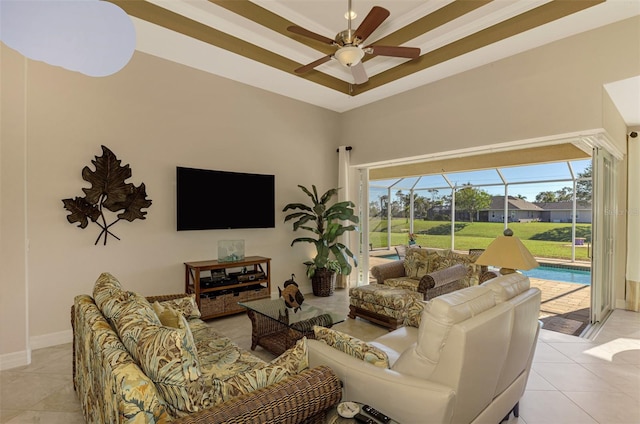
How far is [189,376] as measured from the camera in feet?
3.94

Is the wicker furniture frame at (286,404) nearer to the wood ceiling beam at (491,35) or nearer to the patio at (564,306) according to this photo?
the patio at (564,306)

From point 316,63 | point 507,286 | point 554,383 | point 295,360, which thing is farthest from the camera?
point 316,63

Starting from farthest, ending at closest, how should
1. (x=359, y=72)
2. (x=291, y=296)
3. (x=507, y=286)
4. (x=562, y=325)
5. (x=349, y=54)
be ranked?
(x=562, y=325)
(x=359, y=72)
(x=291, y=296)
(x=349, y=54)
(x=507, y=286)

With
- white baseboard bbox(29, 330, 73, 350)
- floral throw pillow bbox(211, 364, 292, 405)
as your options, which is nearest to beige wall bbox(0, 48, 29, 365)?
white baseboard bbox(29, 330, 73, 350)

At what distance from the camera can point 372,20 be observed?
2.53 metres

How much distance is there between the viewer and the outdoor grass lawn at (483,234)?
7.22 meters

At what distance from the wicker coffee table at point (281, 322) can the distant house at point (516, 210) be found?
628 centimetres

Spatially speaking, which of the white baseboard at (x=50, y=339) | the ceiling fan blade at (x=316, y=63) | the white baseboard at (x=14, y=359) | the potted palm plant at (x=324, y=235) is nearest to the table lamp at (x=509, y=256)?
the ceiling fan blade at (x=316, y=63)

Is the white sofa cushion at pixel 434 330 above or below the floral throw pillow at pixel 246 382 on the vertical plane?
above

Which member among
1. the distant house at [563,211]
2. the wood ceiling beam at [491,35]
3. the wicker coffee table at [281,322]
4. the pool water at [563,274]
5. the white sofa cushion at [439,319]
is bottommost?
the pool water at [563,274]

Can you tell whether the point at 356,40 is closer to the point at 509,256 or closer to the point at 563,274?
the point at 509,256

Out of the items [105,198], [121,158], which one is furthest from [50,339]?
[121,158]

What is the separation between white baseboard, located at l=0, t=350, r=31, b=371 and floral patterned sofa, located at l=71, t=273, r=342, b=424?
75.9 inches

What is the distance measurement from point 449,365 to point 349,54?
2.48 metres
